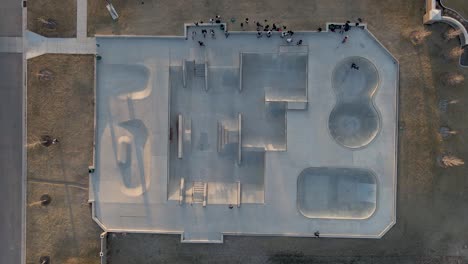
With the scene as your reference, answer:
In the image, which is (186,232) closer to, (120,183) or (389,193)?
(120,183)

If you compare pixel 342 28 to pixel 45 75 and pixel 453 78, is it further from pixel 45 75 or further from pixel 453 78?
pixel 45 75

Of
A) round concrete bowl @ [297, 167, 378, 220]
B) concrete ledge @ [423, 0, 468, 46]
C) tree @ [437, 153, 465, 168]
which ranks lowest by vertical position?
round concrete bowl @ [297, 167, 378, 220]

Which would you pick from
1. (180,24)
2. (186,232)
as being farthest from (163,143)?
(180,24)

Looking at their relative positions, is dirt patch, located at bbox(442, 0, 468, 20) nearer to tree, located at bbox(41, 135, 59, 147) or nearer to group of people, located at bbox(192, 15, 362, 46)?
group of people, located at bbox(192, 15, 362, 46)
